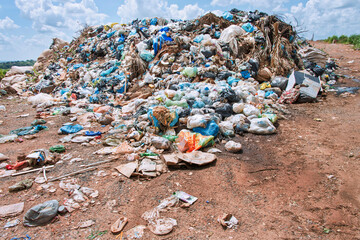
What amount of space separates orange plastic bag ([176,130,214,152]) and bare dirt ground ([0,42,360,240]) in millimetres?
260

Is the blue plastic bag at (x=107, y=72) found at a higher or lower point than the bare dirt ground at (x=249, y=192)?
higher

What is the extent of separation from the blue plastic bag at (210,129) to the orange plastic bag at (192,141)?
0.15 meters

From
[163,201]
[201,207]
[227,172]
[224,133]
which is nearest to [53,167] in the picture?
[163,201]

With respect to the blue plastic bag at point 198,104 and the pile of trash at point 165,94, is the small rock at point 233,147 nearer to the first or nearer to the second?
the pile of trash at point 165,94

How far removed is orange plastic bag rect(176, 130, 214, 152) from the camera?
3162mm

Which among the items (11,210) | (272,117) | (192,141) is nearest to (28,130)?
(11,210)

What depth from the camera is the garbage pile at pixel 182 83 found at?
11.8ft

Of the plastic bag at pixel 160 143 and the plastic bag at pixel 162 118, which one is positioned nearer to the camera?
the plastic bag at pixel 160 143

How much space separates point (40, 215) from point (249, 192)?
7.19 feet

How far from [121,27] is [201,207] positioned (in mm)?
9717

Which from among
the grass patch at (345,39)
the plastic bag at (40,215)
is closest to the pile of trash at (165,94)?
the plastic bag at (40,215)

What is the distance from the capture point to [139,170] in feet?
8.95

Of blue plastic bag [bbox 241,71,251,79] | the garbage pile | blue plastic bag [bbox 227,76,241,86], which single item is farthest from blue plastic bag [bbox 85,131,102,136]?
blue plastic bag [bbox 241,71,251,79]

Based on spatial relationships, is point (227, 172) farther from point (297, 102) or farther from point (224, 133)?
point (297, 102)
